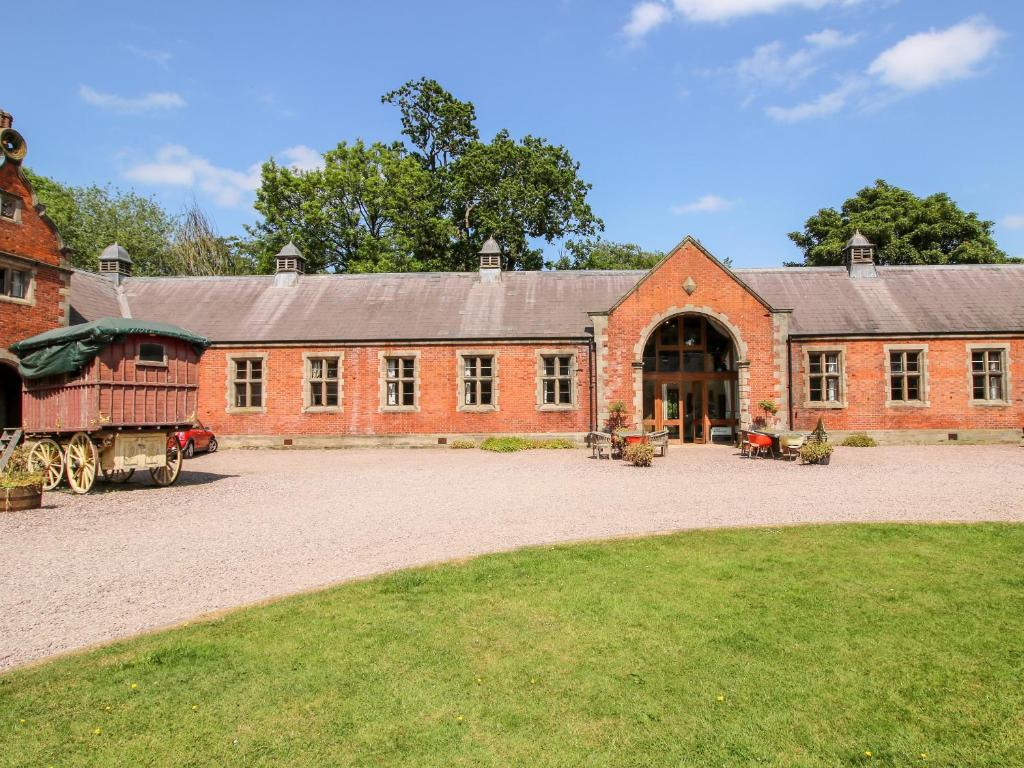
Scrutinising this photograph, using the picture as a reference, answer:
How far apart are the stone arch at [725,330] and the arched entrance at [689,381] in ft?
2.84

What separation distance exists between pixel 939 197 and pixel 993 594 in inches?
1636

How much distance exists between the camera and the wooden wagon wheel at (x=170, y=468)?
14.3m

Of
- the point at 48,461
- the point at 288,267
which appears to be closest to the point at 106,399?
the point at 48,461

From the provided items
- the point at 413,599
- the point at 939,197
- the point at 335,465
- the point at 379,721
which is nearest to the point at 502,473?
the point at 335,465

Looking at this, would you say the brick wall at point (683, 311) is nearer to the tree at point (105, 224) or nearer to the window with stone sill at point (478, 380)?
the window with stone sill at point (478, 380)

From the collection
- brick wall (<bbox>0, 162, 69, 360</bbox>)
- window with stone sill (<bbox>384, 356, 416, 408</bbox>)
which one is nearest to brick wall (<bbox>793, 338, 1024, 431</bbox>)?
window with stone sill (<bbox>384, 356, 416, 408</bbox>)

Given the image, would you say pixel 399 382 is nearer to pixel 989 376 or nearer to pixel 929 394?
pixel 929 394

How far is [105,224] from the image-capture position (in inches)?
1828

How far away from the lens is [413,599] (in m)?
5.88

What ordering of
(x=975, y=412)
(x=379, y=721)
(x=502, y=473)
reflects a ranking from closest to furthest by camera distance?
1. (x=379, y=721)
2. (x=502, y=473)
3. (x=975, y=412)

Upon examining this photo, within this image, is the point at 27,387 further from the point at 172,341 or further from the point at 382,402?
the point at 382,402

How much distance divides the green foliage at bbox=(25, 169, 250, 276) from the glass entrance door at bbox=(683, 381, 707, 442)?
40.8 metres

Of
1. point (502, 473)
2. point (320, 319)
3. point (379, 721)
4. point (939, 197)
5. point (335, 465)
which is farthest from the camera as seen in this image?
point (939, 197)

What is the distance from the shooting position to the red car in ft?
69.1
